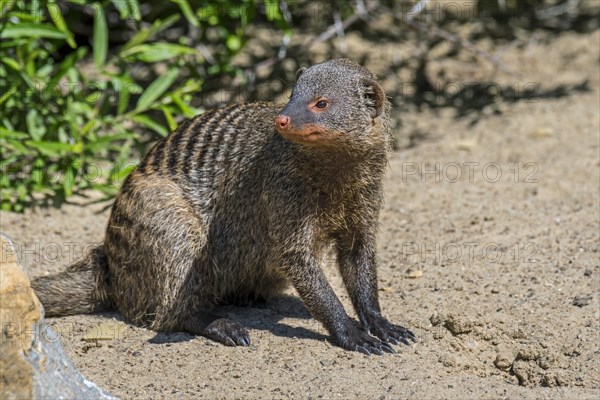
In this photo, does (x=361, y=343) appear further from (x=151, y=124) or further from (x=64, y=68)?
Result: (x=64, y=68)

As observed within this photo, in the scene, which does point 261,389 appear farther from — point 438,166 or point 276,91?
point 276,91

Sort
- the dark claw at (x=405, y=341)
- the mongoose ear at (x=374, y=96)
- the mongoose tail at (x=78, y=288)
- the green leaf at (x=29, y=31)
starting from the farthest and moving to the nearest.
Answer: the green leaf at (x=29, y=31)
the mongoose tail at (x=78, y=288)
the dark claw at (x=405, y=341)
the mongoose ear at (x=374, y=96)

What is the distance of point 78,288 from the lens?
160 inches

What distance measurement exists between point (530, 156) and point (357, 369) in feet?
9.06

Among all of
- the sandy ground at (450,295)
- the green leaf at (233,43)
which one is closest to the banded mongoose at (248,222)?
the sandy ground at (450,295)

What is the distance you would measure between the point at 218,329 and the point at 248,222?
492 millimetres

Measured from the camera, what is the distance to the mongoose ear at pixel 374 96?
3.59 meters

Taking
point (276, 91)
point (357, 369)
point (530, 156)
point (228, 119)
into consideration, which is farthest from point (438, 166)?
point (357, 369)

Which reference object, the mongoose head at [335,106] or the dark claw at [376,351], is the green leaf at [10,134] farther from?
the dark claw at [376,351]

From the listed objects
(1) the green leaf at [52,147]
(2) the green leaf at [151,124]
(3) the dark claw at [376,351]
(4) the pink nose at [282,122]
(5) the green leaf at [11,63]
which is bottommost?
(3) the dark claw at [376,351]

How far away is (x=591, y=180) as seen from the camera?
17.1 feet

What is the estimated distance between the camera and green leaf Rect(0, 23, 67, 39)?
184 inches

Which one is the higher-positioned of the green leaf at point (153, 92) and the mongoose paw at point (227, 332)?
the green leaf at point (153, 92)

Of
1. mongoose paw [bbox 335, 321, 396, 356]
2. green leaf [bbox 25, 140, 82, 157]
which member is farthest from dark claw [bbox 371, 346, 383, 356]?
green leaf [bbox 25, 140, 82, 157]
